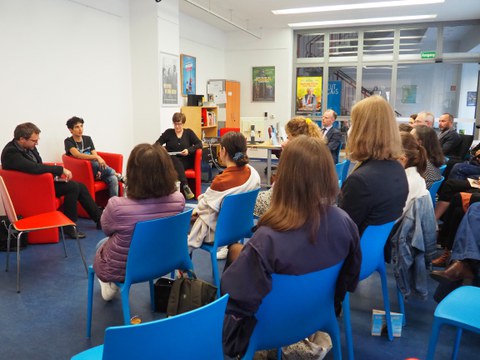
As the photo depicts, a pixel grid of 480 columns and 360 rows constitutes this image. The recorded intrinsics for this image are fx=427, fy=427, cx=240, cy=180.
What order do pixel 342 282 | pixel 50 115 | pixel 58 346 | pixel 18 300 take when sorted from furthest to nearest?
pixel 50 115, pixel 18 300, pixel 58 346, pixel 342 282

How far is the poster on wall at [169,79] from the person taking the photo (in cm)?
686

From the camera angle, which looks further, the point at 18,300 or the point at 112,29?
the point at 112,29

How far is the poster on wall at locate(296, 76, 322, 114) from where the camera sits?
10391 mm

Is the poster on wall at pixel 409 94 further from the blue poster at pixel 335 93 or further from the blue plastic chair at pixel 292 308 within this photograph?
the blue plastic chair at pixel 292 308

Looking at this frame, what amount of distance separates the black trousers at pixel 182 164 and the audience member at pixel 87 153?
870 millimetres

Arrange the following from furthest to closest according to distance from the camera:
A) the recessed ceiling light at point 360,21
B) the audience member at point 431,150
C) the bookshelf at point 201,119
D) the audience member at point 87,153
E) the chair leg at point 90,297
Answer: the recessed ceiling light at point 360,21 < the bookshelf at point 201,119 < the audience member at point 87,153 < the audience member at point 431,150 < the chair leg at point 90,297

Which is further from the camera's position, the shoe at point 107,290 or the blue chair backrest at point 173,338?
the shoe at point 107,290

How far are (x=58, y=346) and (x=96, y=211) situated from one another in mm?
2457

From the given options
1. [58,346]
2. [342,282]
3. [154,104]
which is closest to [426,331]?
[342,282]

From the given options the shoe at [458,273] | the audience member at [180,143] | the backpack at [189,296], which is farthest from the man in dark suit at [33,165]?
the shoe at [458,273]

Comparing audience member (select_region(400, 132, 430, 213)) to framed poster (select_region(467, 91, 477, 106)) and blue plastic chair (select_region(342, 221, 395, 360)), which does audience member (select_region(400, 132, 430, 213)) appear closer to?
blue plastic chair (select_region(342, 221, 395, 360))

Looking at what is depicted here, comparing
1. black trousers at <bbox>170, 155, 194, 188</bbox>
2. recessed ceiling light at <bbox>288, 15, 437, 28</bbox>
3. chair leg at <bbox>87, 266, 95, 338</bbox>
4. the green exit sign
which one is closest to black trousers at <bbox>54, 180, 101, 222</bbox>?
black trousers at <bbox>170, 155, 194, 188</bbox>

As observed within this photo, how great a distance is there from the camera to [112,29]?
630cm

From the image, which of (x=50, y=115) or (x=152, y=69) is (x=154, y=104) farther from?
(x=50, y=115)
